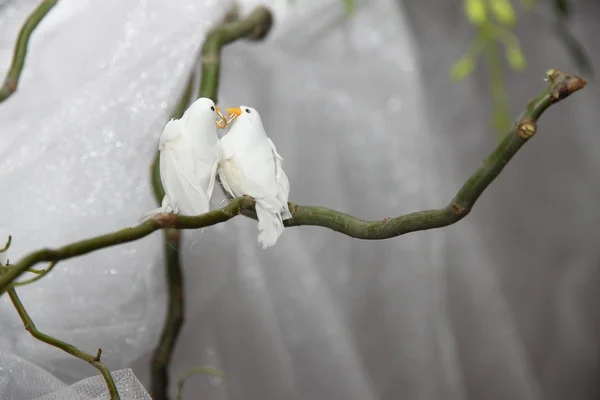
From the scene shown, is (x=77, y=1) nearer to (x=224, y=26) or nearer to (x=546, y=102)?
(x=224, y=26)

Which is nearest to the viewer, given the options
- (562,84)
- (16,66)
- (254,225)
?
(562,84)

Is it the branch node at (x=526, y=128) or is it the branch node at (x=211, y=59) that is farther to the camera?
the branch node at (x=211, y=59)

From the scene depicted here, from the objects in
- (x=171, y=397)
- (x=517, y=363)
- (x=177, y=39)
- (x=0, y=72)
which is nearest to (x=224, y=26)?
(x=177, y=39)

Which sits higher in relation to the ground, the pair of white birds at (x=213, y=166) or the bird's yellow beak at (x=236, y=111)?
the bird's yellow beak at (x=236, y=111)

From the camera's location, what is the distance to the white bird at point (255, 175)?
0.25m

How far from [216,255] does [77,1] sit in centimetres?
19

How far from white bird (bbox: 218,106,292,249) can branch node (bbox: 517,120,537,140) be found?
91 mm

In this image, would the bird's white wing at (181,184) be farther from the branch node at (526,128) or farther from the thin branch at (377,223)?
the branch node at (526,128)

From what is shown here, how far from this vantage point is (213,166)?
25 centimetres

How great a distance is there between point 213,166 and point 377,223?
0.22 feet

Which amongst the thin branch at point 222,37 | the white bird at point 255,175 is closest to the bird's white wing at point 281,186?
the white bird at point 255,175

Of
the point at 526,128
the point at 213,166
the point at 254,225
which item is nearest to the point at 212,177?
the point at 213,166

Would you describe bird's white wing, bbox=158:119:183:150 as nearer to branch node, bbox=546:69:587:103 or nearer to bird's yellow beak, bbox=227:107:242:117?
bird's yellow beak, bbox=227:107:242:117

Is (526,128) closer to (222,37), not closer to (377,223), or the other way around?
(377,223)
